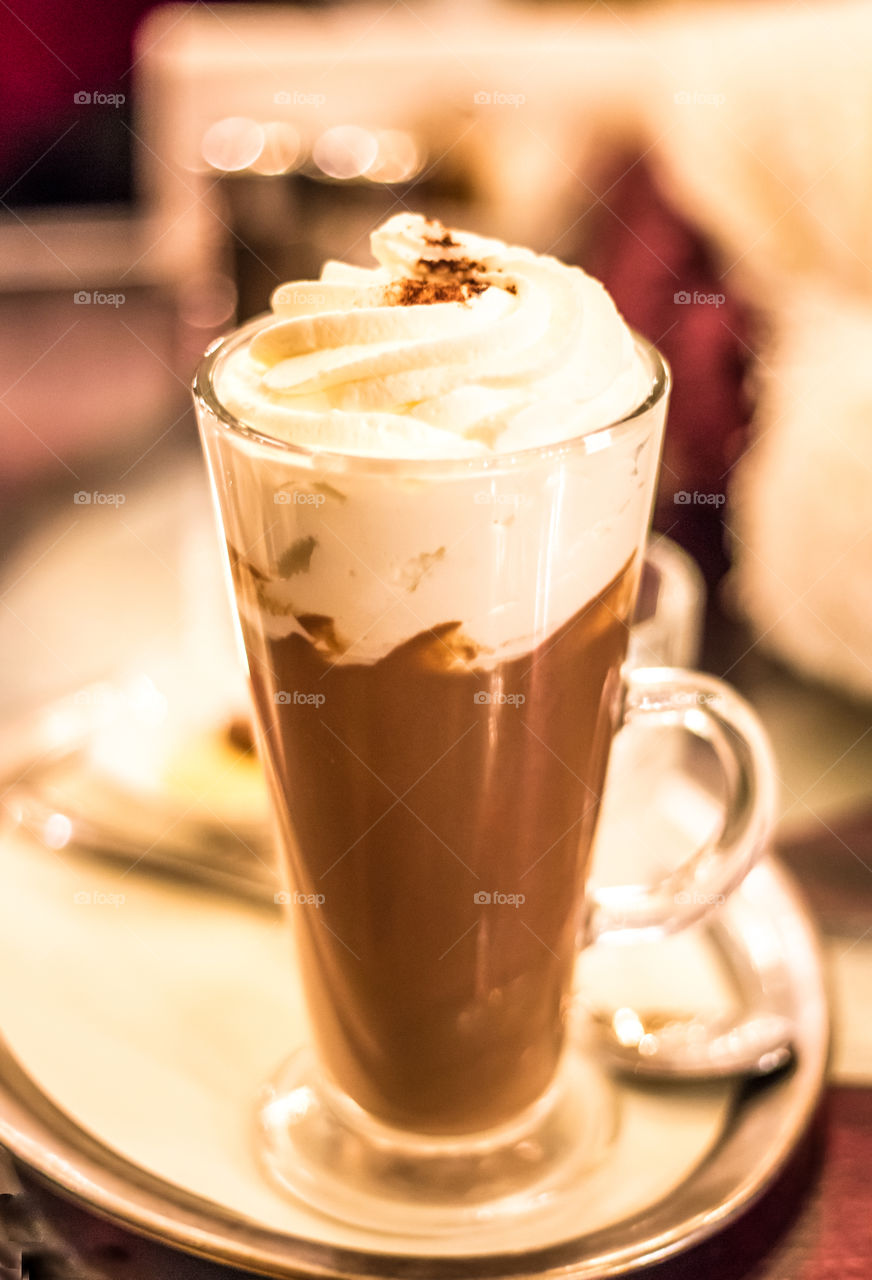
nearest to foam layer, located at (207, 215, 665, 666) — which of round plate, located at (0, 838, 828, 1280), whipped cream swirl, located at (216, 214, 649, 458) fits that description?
whipped cream swirl, located at (216, 214, 649, 458)

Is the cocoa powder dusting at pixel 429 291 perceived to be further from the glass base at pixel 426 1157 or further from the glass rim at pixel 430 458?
the glass base at pixel 426 1157

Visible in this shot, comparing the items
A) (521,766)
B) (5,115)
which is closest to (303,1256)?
(521,766)

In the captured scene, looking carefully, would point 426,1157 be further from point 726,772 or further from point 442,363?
point 442,363

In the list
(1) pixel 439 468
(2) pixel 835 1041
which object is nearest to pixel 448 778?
(1) pixel 439 468

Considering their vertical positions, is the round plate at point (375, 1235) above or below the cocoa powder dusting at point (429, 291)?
below

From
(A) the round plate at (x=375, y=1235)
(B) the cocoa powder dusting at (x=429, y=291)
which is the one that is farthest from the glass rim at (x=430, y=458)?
(A) the round plate at (x=375, y=1235)

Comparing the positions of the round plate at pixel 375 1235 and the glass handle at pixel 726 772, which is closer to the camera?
the round plate at pixel 375 1235

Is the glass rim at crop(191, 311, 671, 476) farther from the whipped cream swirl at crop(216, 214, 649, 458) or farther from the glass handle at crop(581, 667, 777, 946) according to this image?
the glass handle at crop(581, 667, 777, 946)
